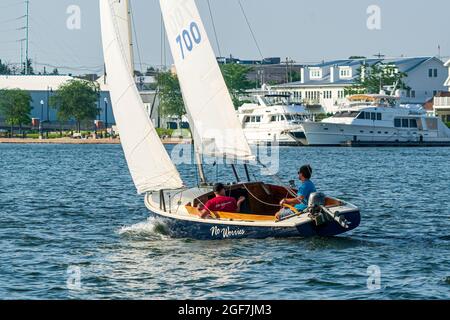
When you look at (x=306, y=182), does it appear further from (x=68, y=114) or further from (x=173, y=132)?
(x=68, y=114)

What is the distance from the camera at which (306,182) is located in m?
28.4

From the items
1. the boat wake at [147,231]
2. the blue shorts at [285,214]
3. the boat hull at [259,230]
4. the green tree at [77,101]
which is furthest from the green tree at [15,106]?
the blue shorts at [285,214]

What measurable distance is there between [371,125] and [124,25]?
83.7 meters

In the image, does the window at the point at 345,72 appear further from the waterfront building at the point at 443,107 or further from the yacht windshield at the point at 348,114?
the yacht windshield at the point at 348,114

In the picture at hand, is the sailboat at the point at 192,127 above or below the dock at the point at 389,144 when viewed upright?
above

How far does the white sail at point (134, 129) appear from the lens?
1222 inches

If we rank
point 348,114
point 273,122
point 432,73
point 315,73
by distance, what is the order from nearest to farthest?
point 348,114, point 273,122, point 432,73, point 315,73

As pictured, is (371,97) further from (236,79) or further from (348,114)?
(236,79)

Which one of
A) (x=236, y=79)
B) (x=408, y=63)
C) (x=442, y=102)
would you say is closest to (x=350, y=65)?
(x=408, y=63)

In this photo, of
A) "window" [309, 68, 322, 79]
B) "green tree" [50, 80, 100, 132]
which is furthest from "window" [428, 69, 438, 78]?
"green tree" [50, 80, 100, 132]

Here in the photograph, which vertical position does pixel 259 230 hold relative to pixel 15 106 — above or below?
below

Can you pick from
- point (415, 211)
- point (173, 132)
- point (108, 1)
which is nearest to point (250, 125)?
point (173, 132)

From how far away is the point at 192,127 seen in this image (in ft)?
103
